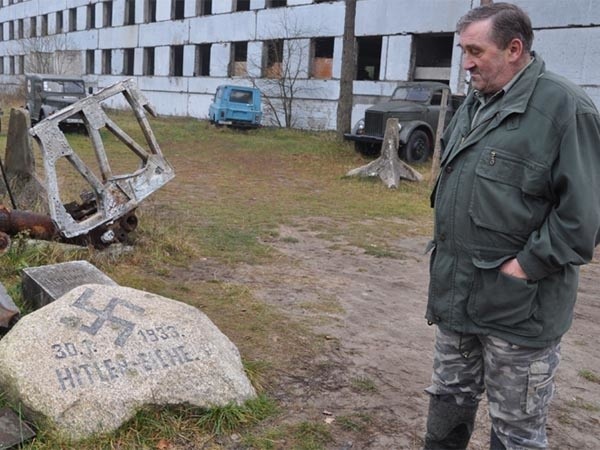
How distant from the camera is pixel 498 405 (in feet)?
7.49

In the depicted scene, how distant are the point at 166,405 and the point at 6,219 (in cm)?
310

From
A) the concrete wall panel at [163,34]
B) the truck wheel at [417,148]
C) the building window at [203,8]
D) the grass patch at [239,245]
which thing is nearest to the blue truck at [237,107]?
the grass patch at [239,245]

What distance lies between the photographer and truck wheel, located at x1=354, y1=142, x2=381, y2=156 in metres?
15.2

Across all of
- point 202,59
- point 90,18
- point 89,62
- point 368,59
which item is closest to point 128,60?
point 89,62

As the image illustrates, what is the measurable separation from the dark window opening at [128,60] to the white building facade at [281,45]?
0.05 metres

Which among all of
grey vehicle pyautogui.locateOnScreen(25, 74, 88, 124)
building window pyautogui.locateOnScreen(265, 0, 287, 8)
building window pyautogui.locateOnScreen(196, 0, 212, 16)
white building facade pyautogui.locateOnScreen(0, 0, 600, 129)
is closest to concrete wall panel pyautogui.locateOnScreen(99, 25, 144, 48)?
white building facade pyautogui.locateOnScreen(0, 0, 600, 129)

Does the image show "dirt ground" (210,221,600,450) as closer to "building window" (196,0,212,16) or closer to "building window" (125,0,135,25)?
"building window" (196,0,212,16)

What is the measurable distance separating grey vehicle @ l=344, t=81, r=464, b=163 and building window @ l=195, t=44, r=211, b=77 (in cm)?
1567

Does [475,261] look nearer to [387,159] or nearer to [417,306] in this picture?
[417,306]

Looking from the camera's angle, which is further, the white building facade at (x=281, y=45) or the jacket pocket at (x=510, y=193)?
the white building facade at (x=281, y=45)

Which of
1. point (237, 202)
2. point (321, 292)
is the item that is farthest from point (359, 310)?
point (237, 202)

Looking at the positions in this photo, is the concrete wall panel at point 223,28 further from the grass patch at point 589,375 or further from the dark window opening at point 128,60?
the grass patch at point 589,375

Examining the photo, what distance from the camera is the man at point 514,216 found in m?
2.05

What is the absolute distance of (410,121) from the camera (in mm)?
14328
